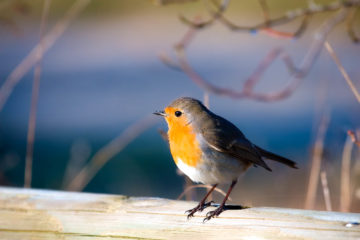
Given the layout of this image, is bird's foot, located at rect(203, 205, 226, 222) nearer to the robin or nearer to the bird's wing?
the robin

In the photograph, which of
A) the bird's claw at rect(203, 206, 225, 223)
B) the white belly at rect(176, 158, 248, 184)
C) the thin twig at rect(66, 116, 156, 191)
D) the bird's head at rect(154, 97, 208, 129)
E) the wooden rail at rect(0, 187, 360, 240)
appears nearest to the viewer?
the wooden rail at rect(0, 187, 360, 240)

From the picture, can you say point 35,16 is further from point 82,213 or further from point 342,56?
point 82,213

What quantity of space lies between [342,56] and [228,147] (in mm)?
6321

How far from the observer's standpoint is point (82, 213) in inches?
96.9

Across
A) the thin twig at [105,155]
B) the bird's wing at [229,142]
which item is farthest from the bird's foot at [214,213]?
the thin twig at [105,155]

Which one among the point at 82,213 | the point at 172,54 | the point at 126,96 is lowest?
the point at 126,96

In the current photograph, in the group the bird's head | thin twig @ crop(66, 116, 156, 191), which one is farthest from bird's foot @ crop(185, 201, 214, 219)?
thin twig @ crop(66, 116, 156, 191)

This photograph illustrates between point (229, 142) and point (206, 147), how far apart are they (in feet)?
0.59

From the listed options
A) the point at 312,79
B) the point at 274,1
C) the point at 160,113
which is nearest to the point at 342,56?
the point at 312,79

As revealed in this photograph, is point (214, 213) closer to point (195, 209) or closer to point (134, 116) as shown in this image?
point (195, 209)

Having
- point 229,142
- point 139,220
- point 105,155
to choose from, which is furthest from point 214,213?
point 105,155

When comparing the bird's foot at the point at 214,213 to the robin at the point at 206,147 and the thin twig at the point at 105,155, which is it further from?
the thin twig at the point at 105,155

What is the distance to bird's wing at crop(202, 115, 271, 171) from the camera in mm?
2936

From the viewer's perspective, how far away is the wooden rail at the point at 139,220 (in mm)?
2131
